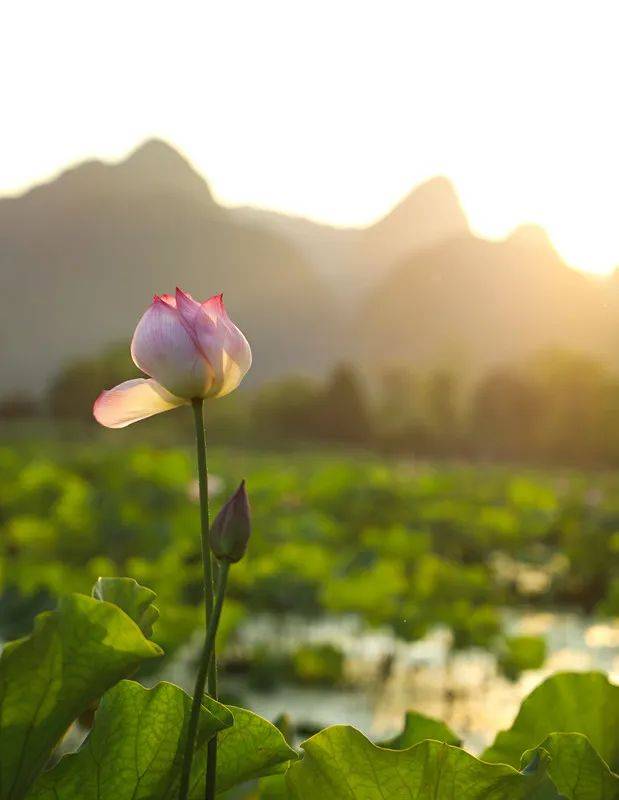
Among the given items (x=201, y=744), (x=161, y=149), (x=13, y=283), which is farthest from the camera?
(x=161, y=149)

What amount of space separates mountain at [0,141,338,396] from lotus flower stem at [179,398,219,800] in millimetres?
60365

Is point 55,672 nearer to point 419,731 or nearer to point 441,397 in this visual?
point 419,731

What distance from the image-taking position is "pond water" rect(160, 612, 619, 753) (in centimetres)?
258

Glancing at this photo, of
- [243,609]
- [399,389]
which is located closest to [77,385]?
[399,389]

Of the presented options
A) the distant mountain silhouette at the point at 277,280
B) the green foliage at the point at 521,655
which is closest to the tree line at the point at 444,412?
the green foliage at the point at 521,655

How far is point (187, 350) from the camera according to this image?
46 centimetres

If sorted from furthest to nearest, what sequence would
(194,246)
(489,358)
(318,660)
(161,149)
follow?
(161,149)
(194,246)
(489,358)
(318,660)

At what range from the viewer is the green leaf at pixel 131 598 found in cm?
47

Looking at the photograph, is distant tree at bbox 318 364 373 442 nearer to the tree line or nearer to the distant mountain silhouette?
the tree line

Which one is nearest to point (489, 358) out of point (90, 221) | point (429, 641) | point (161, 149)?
point (90, 221)

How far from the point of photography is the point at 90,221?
73000 millimetres

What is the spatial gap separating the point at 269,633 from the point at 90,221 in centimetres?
7259

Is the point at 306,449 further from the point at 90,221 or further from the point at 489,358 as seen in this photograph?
the point at 90,221

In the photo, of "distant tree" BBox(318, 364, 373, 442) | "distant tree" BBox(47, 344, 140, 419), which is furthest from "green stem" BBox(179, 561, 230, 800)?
"distant tree" BBox(47, 344, 140, 419)
